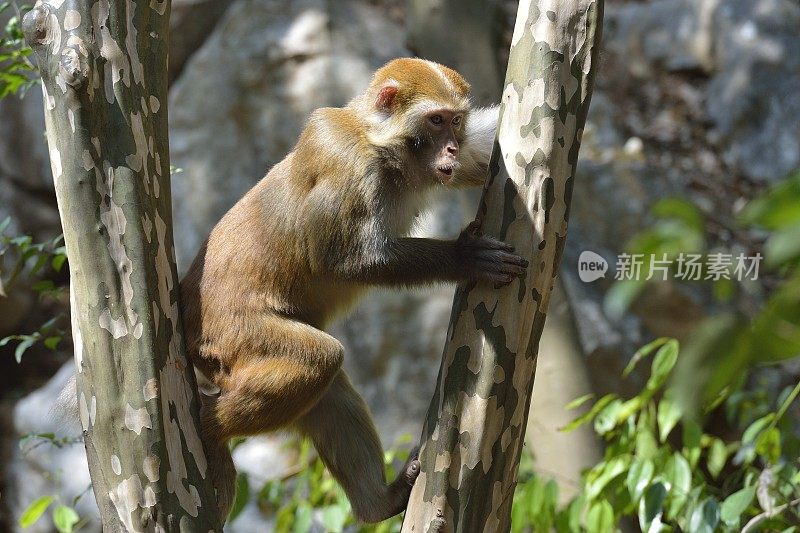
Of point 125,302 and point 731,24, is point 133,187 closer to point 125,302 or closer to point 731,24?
point 125,302

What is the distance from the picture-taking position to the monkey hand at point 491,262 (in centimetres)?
294

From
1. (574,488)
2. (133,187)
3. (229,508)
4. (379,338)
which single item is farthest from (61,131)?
(379,338)

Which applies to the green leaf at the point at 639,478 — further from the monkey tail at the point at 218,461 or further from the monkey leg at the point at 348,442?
the monkey tail at the point at 218,461

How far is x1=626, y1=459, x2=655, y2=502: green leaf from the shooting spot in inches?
156

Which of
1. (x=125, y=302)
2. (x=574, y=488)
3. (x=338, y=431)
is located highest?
(x=125, y=302)

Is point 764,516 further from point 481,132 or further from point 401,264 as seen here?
point 481,132

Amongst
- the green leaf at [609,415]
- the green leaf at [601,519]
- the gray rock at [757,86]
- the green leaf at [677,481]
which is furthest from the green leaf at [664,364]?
the gray rock at [757,86]

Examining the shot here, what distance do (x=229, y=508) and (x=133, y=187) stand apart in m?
1.36

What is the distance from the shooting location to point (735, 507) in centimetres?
361

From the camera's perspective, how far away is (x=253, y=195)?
3.99m

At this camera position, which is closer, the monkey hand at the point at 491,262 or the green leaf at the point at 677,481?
the monkey hand at the point at 491,262

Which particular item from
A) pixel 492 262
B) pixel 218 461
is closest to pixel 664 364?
pixel 492 262

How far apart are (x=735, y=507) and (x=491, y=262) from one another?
165 cm

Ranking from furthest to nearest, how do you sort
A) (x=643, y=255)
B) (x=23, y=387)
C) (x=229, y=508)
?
1. (x=23, y=387)
2. (x=229, y=508)
3. (x=643, y=255)
